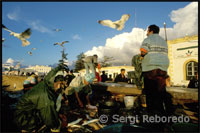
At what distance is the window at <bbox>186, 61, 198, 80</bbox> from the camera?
13281 mm

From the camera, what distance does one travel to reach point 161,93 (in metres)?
2.28

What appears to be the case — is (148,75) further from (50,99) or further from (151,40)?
(50,99)

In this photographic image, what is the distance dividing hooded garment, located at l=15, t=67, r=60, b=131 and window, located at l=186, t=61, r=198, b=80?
16102 mm

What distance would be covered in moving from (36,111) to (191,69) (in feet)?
54.4

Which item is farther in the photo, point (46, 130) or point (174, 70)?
point (174, 70)

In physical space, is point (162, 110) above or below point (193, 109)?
above

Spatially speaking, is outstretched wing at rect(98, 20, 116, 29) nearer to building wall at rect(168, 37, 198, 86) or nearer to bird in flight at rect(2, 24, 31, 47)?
bird in flight at rect(2, 24, 31, 47)

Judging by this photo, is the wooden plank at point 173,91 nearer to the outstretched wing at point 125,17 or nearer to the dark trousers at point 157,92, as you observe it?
the dark trousers at point 157,92

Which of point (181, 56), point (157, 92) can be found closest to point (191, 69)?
point (181, 56)

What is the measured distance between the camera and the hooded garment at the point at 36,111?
Result: 230cm

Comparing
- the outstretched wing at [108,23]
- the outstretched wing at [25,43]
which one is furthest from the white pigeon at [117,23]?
the outstretched wing at [25,43]

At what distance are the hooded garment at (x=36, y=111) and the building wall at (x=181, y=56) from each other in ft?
52.2

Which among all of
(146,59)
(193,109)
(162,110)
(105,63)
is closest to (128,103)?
(162,110)

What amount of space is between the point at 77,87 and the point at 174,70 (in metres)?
14.4
